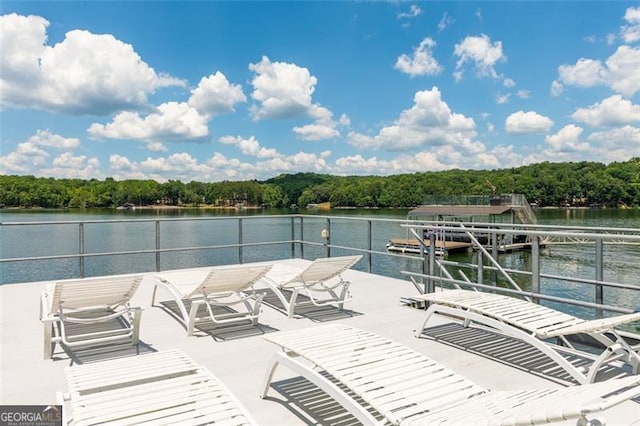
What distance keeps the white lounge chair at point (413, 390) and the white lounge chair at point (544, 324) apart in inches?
34.0

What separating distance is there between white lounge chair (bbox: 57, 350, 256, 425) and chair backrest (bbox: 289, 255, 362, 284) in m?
2.35

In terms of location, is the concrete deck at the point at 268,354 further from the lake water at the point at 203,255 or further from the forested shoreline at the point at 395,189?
the forested shoreline at the point at 395,189

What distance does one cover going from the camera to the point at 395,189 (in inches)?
2279

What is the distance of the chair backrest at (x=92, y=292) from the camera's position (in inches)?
148

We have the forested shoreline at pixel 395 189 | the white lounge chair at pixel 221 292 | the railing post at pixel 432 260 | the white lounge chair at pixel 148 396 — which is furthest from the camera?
the forested shoreline at pixel 395 189

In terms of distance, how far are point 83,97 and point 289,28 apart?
11.5 meters

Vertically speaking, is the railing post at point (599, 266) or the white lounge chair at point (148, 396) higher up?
the railing post at point (599, 266)

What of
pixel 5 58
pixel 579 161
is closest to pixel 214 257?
pixel 5 58

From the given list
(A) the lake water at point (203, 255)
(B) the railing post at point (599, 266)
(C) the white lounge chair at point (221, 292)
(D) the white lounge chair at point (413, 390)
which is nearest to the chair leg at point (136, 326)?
(C) the white lounge chair at point (221, 292)

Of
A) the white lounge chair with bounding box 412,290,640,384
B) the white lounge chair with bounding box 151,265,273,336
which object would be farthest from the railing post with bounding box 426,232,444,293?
the white lounge chair with bounding box 151,265,273,336

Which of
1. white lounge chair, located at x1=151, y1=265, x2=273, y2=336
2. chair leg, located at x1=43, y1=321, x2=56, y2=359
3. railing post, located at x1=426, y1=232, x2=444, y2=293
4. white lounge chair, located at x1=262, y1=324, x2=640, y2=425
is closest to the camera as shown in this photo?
white lounge chair, located at x1=262, y1=324, x2=640, y2=425

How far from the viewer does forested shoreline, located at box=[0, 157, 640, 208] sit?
51.5 metres

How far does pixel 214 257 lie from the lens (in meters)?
20.5

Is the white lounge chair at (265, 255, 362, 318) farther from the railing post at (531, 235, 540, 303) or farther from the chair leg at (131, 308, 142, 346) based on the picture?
the railing post at (531, 235, 540, 303)
